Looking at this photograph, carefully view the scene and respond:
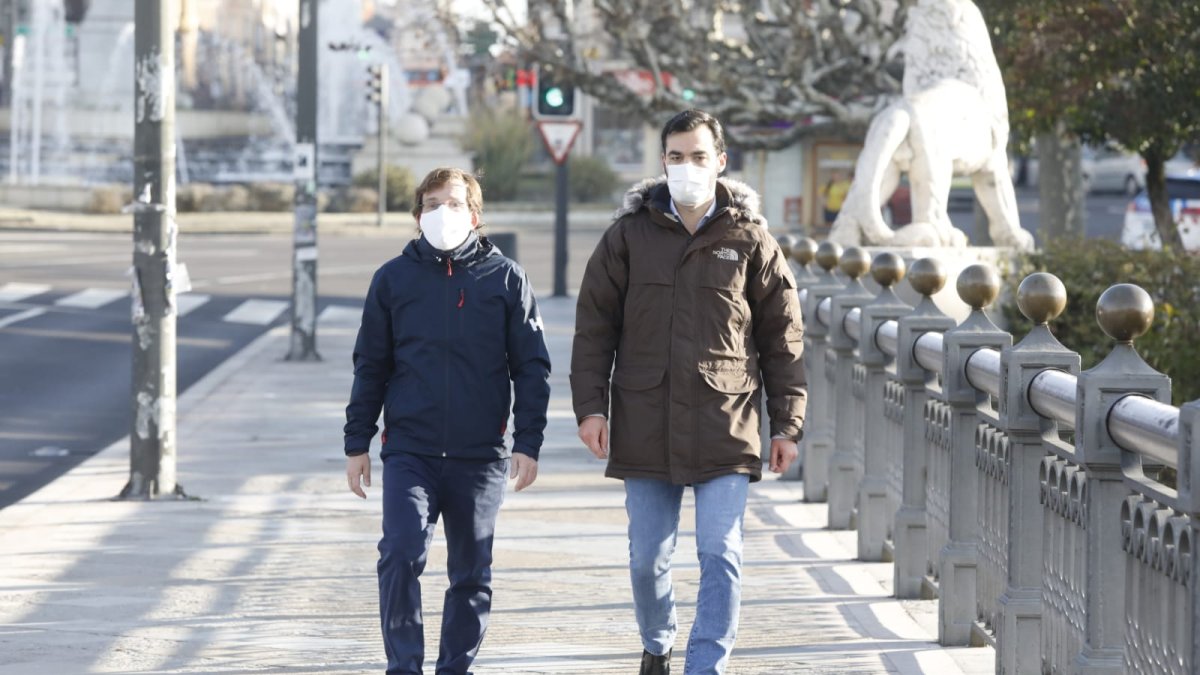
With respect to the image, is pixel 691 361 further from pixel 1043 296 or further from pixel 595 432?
pixel 1043 296

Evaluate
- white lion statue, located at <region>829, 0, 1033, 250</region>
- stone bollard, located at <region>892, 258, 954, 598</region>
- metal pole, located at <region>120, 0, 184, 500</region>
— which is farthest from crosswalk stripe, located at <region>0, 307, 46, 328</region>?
stone bollard, located at <region>892, 258, 954, 598</region>

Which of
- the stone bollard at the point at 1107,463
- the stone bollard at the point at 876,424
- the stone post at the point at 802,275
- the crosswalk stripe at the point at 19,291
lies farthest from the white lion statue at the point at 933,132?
the crosswalk stripe at the point at 19,291

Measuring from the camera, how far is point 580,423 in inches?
247

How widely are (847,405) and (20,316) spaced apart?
1676cm

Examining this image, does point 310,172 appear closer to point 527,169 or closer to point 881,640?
point 881,640

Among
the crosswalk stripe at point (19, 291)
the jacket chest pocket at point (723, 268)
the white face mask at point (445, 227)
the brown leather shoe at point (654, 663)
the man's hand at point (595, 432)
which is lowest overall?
the crosswalk stripe at point (19, 291)

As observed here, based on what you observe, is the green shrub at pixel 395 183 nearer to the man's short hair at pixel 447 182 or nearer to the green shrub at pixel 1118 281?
the green shrub at pixel 1118 281

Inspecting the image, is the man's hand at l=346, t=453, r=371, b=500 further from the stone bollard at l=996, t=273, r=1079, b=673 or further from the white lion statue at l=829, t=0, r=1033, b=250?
the white lion statue at l=829, t=0, r=1033, b=250

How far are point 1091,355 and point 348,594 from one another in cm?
583

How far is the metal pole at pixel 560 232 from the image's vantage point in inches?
1174

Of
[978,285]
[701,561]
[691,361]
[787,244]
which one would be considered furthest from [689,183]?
[787,244]

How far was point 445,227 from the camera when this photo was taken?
6.34 metres

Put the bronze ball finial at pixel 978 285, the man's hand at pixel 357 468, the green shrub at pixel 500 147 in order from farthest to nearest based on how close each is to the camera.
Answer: the green shrub at pixel 500 147
the bronze ball finial at pixel 978 285
the man's hand at pixel 357 468

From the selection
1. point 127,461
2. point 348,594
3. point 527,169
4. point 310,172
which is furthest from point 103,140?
point 348,594
